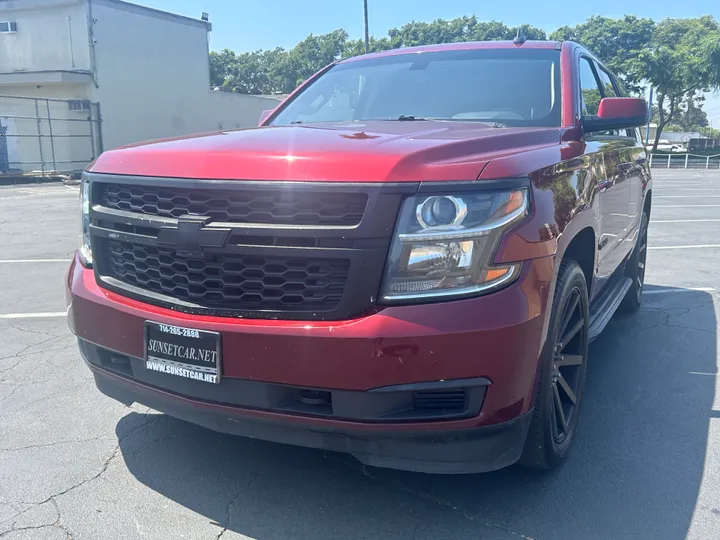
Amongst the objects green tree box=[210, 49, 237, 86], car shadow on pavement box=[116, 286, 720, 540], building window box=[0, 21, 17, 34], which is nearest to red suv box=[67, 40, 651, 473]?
car shadow on pavement box=[116, 286, 720, 540]

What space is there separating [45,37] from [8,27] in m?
1.76

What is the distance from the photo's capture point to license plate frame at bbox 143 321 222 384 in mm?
2381

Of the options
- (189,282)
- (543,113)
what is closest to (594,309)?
(543,113)

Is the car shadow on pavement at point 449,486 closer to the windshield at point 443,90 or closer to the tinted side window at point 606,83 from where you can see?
the windshield at point 443,90

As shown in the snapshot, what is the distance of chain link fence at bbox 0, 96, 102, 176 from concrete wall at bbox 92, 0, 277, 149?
0.59 meters

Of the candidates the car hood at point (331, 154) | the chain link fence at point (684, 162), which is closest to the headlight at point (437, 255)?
the car hood at point (331, 154)

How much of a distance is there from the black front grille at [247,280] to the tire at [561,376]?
2.77 feet

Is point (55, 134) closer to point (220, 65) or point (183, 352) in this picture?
point (183, 352)

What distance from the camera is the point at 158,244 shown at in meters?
2.51

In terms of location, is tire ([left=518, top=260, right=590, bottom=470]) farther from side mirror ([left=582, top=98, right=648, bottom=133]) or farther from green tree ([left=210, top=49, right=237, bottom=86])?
green tree ([left=210, top=49, right=237, bottom=86])

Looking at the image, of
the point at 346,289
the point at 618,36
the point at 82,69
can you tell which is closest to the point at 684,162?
the point at 618,36

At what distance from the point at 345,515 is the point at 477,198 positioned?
1.30 m

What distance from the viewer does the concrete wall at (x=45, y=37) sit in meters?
24.1

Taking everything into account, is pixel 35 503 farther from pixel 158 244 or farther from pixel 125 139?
pixel 125 139
